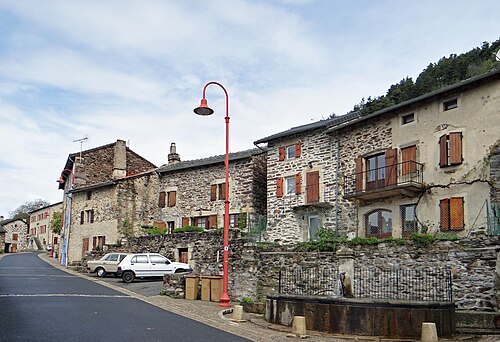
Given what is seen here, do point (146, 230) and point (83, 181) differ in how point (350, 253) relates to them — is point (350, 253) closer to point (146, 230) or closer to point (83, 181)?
point (146, 230)

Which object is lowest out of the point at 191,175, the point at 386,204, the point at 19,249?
the point at 19,249

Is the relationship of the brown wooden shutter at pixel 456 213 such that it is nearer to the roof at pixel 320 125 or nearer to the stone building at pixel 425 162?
the stone building at pixel 425 162

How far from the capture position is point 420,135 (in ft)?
75.7

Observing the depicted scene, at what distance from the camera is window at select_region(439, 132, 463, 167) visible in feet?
69.6

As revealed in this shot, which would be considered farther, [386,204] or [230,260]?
[386,204]

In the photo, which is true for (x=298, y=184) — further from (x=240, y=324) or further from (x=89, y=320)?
(x=89, y=320)

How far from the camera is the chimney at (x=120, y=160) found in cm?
4147

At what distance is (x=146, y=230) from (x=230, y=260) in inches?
660

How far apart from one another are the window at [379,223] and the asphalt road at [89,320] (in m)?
12.4

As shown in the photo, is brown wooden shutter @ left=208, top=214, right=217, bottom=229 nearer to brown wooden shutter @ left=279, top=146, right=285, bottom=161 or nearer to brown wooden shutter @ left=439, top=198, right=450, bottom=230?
brown wooden shutter @ left=279, top=146, right=285, bottom=161

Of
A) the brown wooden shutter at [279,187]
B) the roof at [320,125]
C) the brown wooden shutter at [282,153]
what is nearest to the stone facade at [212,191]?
the brown wooden shutter at [279,187]

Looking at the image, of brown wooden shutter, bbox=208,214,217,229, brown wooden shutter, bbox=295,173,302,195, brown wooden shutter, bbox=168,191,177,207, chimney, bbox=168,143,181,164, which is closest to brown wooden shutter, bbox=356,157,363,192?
brown wooden shutter, bbox=295,173,302,195

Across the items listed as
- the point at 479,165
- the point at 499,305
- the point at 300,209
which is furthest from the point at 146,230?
the point at 499,305

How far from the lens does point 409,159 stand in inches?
→ 920
